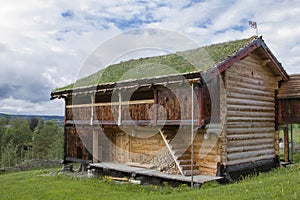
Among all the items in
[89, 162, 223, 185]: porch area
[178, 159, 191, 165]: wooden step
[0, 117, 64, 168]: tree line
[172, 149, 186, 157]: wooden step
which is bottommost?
[0, 117, 64, 168]: tree line

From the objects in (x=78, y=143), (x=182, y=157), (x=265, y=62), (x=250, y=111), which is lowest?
(x=182, y=157)

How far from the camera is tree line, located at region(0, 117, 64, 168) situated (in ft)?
169

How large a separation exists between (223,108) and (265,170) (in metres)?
4.85

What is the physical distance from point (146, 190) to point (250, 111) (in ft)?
20.9

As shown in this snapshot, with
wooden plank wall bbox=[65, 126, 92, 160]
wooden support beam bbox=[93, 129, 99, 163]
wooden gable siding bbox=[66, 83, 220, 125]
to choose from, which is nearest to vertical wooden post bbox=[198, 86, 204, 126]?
wooden gable siding bbox=[66, 83, 220, 125]

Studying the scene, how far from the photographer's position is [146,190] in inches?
536

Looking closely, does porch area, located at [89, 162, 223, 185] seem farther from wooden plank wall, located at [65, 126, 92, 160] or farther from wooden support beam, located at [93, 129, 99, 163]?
wooden plank wall, located at [65, 126, 92, 160]

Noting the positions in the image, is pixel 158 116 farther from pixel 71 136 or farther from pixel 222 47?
pixel 71 136

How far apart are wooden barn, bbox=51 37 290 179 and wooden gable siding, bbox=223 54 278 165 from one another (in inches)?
1.7

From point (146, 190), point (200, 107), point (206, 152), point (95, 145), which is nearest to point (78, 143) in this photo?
point (95, 145)

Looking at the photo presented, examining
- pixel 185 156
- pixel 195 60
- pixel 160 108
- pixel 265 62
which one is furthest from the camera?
pixel 265 62

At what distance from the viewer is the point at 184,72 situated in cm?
1376

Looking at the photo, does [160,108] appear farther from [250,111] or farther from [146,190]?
[250,111]

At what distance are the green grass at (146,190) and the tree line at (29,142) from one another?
35021 mm
